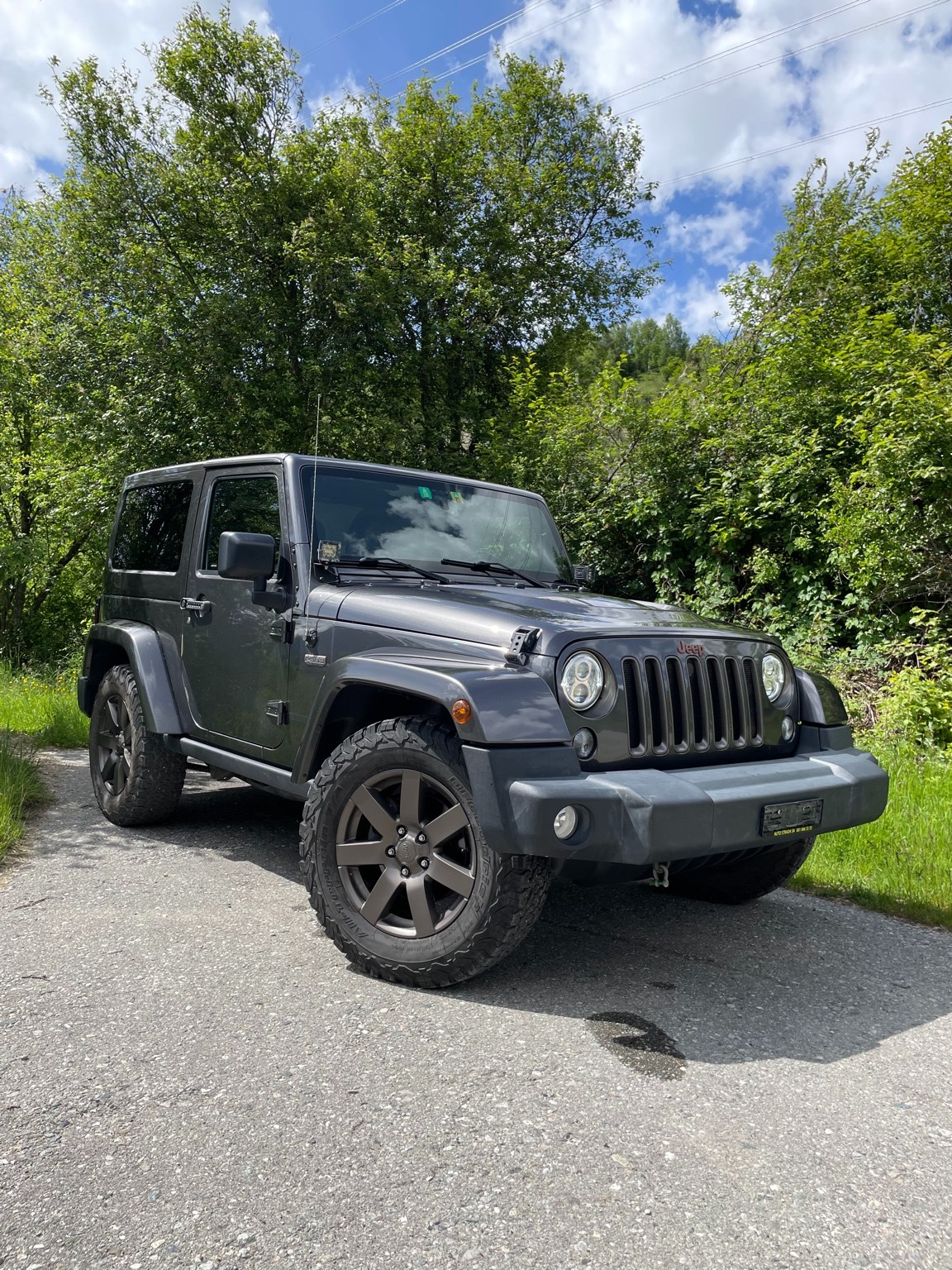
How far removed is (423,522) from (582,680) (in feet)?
5.16

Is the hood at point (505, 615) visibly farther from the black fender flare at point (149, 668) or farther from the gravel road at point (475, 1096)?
the black fender flare at point (149, 668)

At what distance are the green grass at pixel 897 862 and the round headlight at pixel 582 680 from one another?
7.24ft

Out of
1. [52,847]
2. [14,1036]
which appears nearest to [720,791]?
[14,1036]

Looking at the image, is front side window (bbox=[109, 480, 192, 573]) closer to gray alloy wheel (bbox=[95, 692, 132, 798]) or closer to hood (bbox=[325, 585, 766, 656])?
gray alloy wheel (bbox=[95, 692, 132, 798])

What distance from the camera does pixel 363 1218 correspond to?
1995mm

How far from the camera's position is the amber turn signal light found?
2.92 metres

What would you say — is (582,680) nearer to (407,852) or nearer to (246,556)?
(407,852)

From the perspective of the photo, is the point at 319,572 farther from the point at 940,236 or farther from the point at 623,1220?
the point at 940,236

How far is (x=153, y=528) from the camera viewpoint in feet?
17.7

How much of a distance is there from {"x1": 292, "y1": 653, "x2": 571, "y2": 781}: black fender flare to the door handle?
1.65 meters

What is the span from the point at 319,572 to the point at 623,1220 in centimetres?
268

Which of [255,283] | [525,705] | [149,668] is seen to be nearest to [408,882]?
[525,705]

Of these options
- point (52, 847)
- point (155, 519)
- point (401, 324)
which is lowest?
point (52, 847)

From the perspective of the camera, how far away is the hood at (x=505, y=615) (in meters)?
3.20
